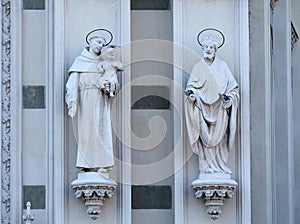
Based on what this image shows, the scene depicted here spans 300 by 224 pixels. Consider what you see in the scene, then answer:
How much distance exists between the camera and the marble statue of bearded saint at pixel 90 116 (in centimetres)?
1539

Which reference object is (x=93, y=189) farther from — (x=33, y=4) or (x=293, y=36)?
(x=293, y=36)

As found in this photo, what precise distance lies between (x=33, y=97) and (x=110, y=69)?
0.73 m

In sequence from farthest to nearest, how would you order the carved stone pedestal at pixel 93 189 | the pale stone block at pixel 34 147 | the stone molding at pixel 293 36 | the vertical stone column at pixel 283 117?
the stone molding at pixel 293 36 → the vertical stone column at pixel 283 117 → the pale stone block at pixel 34 147 → the carved stone pedestal at pixel 93 189

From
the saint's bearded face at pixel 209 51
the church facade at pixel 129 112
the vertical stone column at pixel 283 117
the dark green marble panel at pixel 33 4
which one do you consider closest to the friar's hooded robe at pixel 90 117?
the church facade at pixel 129 112

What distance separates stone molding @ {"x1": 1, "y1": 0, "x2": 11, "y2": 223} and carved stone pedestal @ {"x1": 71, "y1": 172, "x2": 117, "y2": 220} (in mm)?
615

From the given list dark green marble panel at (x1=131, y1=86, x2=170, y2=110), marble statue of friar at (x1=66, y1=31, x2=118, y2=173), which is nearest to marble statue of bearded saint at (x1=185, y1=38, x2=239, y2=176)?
dark green marble panel at (x1=131, y1=86, x2=170, y2=110)

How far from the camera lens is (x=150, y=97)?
15789mm

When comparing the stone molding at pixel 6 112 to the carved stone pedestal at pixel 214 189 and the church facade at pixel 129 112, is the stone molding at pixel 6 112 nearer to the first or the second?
the church facade at pixel 129 112

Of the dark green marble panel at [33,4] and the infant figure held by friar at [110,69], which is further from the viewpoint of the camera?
the dark green marble panel at [33,4]

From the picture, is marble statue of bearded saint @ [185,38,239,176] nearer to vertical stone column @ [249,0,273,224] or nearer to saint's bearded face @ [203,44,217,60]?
saint's bearded face @ [203,44,217,60]

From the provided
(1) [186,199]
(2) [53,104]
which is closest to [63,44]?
(2) [53,104]

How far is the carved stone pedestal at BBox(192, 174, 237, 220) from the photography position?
15344 millimetres

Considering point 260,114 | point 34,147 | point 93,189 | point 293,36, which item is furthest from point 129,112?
point 293,36

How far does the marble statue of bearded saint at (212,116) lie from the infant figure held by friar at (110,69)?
58 centimetres
